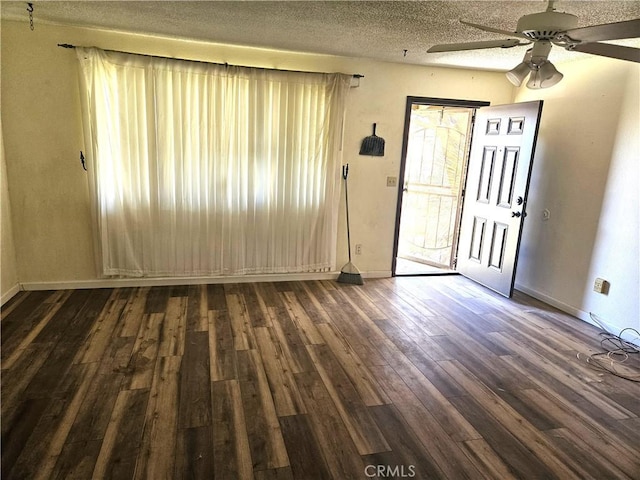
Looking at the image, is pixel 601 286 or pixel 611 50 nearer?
pixel 611 50

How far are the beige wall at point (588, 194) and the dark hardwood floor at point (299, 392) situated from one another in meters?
0.39

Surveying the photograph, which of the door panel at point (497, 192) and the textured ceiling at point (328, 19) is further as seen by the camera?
the door panel at point (497, 192)

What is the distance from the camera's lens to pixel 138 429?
6.88 feet

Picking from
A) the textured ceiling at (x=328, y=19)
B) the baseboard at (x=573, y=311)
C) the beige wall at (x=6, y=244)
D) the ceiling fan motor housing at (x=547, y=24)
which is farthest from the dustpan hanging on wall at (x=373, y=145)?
the beige wall at (x=6, y=244)

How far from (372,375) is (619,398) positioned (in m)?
1.56

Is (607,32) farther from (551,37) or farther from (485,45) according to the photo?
(485,45)

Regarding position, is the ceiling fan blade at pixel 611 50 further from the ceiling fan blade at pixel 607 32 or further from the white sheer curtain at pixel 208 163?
the white sheer curtain at pixel 208 163

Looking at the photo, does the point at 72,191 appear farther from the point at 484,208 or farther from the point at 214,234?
the point at 484,208

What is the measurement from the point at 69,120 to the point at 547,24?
3.74 m

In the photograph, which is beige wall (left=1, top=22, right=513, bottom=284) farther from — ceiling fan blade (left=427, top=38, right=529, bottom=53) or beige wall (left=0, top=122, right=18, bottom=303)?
ceiling fan blade (left=427, top=38, right=529, bottom=53)

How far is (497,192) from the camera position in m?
4.40

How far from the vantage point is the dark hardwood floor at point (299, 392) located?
1947mm

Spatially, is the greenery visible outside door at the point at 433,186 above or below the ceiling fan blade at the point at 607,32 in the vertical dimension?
below
